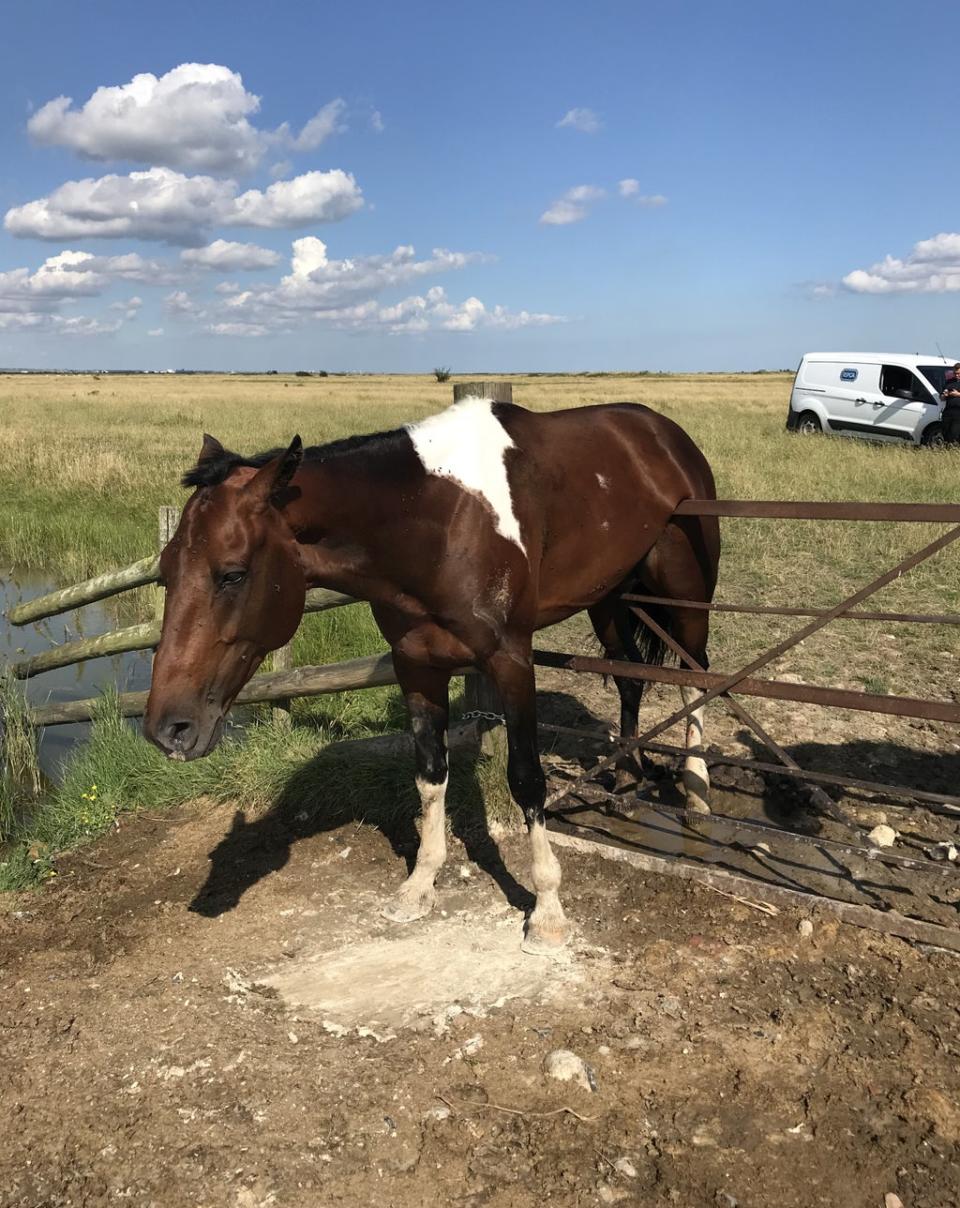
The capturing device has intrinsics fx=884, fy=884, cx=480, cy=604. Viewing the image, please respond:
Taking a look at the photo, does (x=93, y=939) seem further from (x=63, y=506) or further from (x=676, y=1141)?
(x=63, y=506)

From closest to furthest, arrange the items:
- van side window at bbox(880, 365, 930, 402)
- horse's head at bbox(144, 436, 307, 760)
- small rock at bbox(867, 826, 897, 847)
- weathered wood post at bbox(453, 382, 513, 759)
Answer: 1. horse's head at bbox(144, 436, 307, 760)
2. small rock at bbox(867, 826, 897, 847)
3. weathered wood post at bbox(453, 382, 513, 759)
4. van side window at bbox(880, 365, 930, 402)

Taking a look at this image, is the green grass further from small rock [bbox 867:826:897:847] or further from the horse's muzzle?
the horse's muzzle

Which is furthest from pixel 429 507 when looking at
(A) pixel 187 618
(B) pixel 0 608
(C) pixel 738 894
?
(B) pixel 0 608

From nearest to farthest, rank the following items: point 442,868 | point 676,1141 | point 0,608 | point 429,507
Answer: point 676,1141 < point 429,507 < point 442,868 < point 0,608

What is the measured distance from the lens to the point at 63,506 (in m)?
14.5

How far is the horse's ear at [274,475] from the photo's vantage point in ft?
9.79

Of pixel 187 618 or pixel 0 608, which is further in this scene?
pixel 0 608

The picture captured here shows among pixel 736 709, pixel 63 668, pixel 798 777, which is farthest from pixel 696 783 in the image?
pixel 63 668

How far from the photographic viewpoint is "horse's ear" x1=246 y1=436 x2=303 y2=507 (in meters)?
2.98

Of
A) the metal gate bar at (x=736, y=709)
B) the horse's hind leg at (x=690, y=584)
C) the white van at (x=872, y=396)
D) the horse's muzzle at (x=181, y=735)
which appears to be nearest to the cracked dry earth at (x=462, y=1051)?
the metal gate bar at (x=736, y=709)

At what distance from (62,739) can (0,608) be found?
13.2 ft

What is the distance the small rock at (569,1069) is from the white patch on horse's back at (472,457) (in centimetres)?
183

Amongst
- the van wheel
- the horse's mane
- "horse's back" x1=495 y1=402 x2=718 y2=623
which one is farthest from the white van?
the horse's mane

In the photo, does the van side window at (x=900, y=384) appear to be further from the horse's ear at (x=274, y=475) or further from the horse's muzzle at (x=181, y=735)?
the horse's muzzle at (x=181, y=735)
